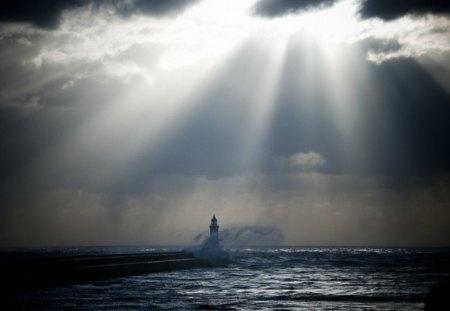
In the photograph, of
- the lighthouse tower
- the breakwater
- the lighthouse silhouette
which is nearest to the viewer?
the breakwater

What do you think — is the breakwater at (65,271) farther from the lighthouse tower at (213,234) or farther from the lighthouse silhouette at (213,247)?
the lighthouse tower at (213,234)

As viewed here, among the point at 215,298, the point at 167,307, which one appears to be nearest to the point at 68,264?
the point at 215,298

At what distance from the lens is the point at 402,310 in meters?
23.4

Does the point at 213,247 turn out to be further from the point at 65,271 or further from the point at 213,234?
the point at 65,271

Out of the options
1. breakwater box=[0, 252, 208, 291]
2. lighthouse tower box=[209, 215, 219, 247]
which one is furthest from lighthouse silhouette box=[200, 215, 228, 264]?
breakwater box=[0, 252, 208, 291]

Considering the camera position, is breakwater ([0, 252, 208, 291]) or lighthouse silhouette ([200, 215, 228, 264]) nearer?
breakwater ([0, 252, 208, 291])

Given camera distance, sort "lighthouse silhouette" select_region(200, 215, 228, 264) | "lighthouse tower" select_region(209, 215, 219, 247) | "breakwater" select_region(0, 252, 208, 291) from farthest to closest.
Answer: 1. "lighthouse tower" select_region(209, 215, 219, 247)
2. "lighthouse silhouette" select_region(200, 215, 228, 264)
3. "breakwater" select_region(0, 252, 208, 291)

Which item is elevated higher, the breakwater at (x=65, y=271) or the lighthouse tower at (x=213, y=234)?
the lighthouse tower at (x=213, y=234)

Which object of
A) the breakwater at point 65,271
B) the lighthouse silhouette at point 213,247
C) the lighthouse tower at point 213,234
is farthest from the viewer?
the lighthouse tower at point 213,234

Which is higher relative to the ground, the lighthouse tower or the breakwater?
the lighthouse tower

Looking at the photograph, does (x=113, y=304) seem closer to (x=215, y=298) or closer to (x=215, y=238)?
(x=215, y=298)

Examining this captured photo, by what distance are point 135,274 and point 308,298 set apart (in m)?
22.9

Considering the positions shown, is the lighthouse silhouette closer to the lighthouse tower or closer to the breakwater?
the lighthouse tower

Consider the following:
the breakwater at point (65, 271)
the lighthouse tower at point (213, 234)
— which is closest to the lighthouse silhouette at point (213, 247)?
the lighthouse tower at point (213, 234)
